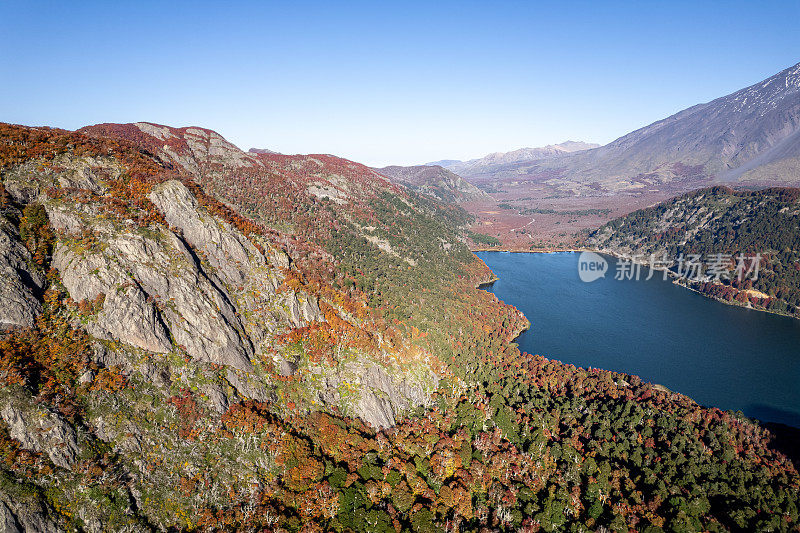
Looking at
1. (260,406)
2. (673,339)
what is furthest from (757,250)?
(260,406)

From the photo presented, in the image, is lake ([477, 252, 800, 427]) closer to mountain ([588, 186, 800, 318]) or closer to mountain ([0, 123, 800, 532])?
mountain ([588, 186, 800, 318])

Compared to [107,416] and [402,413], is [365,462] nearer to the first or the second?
[402,413]

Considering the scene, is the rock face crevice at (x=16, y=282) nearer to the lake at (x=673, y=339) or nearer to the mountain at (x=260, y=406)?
the mountain at (x=260, y=406)

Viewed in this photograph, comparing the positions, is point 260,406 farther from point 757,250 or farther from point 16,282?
point 757,250

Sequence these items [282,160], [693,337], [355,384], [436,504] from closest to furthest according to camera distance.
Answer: [436,504]
[355,384]
[693,337]
[282,160]

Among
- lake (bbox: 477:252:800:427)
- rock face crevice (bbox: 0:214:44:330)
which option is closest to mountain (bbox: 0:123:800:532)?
rock face crevice (bbox: 0:214:44:330)

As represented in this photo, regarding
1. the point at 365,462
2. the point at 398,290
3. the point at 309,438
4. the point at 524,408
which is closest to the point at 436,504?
the point at 365,462
